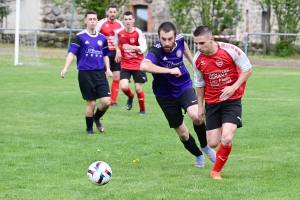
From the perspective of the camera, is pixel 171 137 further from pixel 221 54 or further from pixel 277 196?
pixel 277 196

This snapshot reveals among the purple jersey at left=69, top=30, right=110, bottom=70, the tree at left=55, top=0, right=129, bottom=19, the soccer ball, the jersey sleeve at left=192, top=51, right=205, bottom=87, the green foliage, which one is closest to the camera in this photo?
the soccer ball

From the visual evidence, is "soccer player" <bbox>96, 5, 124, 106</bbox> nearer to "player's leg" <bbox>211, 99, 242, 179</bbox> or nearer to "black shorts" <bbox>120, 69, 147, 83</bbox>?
"black shorts" <bbox>120, 69, 147, 83</bbox>

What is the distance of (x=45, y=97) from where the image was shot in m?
17.0

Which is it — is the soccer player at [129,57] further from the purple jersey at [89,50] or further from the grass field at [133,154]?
the purple jersey at [89,50]

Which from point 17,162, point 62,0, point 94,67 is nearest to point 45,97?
point 94,67

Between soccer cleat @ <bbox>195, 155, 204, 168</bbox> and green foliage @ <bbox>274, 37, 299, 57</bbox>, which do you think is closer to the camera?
soccer cleat @ <bbox>195, 155, 204, 168</bbox>

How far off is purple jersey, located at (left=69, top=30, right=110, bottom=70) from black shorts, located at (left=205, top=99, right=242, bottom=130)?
3.67m

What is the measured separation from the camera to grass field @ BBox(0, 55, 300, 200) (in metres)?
7.33

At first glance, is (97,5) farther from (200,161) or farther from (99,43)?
(200,161)

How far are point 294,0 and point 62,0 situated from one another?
12693 millimetres

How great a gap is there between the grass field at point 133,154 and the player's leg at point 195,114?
0.21m

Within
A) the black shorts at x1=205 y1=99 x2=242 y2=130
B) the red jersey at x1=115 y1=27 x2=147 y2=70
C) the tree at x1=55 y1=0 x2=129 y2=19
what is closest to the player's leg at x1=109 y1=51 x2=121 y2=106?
the red jersey at x1=115 y1=27 x2=147 y2=70

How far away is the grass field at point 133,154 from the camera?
7.33 metres

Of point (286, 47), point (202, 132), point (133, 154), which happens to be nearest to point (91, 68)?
point (133, 154)
